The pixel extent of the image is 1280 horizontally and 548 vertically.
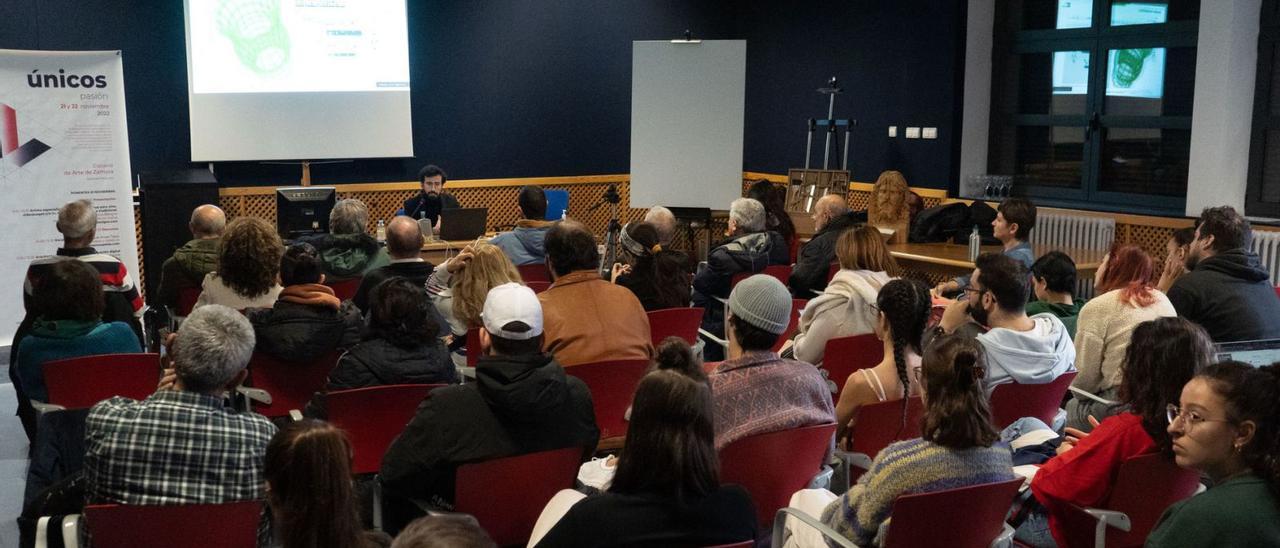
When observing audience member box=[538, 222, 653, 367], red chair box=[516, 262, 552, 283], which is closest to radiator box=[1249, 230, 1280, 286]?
red chair box=[516, 262, 552, 283]

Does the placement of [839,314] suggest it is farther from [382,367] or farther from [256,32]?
[256,32]

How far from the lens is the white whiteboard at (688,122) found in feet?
34.2

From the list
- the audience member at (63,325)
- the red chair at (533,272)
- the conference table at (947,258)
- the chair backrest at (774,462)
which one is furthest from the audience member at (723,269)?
the audience member at (63,325)

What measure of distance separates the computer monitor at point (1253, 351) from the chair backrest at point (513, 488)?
218 centimetres

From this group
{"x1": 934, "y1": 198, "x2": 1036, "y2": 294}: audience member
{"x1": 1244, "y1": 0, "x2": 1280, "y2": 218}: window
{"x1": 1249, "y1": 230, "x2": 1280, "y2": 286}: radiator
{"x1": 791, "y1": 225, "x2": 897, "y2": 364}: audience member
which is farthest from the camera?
{"x1": 1244, "y1": 0, "x2": 1280, "y2": 218}: window

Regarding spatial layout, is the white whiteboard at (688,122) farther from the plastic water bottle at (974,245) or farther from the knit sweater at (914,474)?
the knit sweater at (914,474)

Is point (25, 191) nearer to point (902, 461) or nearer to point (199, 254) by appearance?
point (199, 254)

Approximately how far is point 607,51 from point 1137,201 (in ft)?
17.5

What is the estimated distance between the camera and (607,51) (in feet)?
37.9

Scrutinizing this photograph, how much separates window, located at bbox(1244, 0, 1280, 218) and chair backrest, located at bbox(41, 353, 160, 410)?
25.0 feet

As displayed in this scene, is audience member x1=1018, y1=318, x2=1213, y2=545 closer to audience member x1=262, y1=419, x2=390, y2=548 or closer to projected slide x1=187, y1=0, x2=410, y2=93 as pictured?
audience member x1=262, y1=419, x2=390, y2=548

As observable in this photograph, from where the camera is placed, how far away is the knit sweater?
8.71 feet

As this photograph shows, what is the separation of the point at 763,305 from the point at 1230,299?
8.53ft

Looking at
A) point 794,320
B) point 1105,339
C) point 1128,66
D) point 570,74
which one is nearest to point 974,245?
point 1128,66
